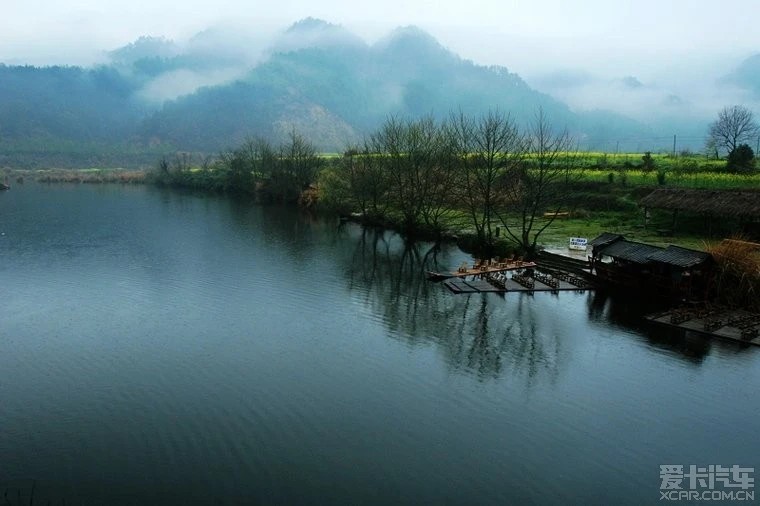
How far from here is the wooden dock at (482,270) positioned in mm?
37938

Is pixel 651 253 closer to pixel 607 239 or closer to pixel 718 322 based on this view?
pixel 607 239

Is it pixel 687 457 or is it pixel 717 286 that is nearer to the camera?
pixel 687 457

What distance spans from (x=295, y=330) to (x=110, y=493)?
13.2 meters

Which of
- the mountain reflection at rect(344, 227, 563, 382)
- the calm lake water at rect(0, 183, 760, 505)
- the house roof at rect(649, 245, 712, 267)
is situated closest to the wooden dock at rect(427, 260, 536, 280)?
the mountain reflection at rect(344, 227, 563, 382)

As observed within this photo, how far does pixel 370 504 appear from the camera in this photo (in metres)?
14.8

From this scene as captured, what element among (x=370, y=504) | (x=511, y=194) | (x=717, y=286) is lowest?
(x=370, y=504)

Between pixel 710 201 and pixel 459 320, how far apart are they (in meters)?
24.0

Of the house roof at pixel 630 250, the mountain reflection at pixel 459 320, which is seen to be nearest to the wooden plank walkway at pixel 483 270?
the mountain reflection at pixel 459 320

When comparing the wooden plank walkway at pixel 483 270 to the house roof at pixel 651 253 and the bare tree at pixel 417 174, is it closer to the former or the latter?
the house roof at pixel 651 253

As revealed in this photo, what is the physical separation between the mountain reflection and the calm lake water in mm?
156

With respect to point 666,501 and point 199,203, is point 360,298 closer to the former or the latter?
point 666,501

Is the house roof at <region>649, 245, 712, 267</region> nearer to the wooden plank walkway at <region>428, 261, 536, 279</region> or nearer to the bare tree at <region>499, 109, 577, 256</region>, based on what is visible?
the wooden plank walkway at <region>428, 261, 536, 279</region>

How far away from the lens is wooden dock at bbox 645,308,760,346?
25.5 m

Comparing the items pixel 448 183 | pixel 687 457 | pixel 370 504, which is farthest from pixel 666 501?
pixel 448 183
